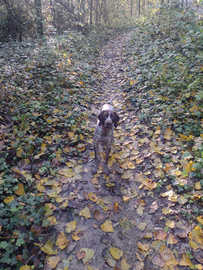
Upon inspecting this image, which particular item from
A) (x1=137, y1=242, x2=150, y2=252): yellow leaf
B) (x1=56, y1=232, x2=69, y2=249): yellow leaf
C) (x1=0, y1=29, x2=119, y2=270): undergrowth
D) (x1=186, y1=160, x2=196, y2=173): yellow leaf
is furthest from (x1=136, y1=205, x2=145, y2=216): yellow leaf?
(x1=0, y1=29, x2=119, y2=270): undergrowth

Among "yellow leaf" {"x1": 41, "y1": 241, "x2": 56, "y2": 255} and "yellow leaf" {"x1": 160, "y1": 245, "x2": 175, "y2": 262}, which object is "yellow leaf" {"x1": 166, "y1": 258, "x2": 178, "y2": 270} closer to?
"yellow leaf" {"x1": 160, "y1": 245, "x2": 175, "y2": 262}

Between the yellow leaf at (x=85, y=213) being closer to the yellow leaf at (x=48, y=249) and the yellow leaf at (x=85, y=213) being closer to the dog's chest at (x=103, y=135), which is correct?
the yellow leaf at (x=48, y=249)

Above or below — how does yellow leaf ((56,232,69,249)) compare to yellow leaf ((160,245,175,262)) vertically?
above

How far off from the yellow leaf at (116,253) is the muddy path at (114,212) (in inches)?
0.5

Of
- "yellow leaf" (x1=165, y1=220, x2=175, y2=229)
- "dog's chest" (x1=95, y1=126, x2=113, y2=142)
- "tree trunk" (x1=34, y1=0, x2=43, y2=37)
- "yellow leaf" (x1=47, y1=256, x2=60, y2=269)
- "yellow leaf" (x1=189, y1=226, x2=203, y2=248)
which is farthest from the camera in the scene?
"tree trunk" (x1=34, y1=0, x2=43, y2=37)

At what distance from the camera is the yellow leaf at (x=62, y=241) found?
7.75 feet

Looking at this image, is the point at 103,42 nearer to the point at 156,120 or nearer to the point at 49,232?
the point at 156,120

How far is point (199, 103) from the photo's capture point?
173 inches

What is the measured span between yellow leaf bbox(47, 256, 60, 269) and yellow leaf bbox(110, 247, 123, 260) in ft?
2.24

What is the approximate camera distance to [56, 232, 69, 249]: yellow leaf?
236cm

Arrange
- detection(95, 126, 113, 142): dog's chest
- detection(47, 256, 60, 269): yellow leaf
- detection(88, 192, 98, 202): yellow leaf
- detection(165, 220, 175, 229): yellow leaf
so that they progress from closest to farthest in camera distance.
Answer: detection(47, 256, 60, 269): yellow leaf → detection(165, 220, 175, 229): yellow leaf → detection(88, 192, 98, 202): yellow leaf → detection(95, 126, 113, 142): dog's chest

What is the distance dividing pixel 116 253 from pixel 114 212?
653mm

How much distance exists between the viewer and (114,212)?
2984 millimetres

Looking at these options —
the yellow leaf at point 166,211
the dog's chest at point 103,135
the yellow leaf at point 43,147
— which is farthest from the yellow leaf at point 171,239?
the yellow leaf at point 43,147
